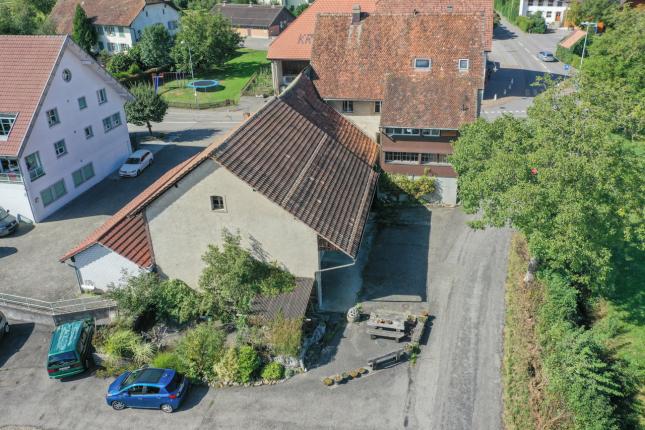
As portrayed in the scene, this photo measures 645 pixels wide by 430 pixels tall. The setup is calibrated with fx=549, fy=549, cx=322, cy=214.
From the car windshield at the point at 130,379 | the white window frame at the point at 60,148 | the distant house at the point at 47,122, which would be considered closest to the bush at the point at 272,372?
the car windshield at the point at 130,379

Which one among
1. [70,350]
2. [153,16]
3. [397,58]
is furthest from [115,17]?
[70,350]

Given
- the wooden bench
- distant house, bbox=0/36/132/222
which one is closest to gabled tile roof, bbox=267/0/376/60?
distant house, bbox=0/36/132/222

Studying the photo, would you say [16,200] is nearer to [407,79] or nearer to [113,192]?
[113,192]

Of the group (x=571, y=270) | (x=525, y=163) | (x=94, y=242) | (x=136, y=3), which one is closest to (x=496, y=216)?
(x=525, y=163)

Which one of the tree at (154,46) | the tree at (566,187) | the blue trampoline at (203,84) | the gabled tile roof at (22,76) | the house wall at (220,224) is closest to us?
the tree at (566,187)

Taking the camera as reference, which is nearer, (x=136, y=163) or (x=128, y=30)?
(x=136, y=163)

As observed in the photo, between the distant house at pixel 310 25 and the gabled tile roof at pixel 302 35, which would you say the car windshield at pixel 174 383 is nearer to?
the distant house at pixel 310 25
